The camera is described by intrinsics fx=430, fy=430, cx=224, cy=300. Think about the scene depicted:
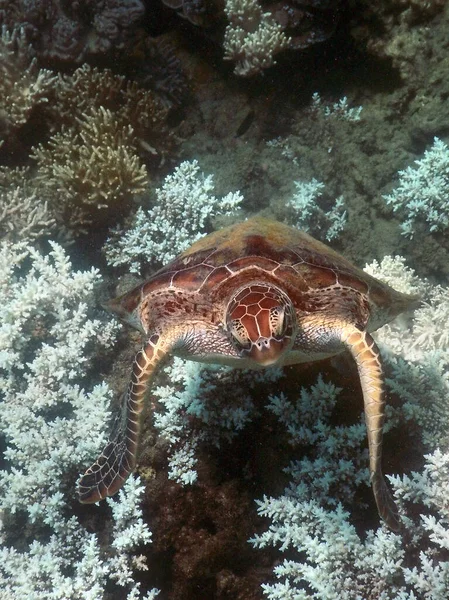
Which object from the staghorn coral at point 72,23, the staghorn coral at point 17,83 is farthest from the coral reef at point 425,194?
the staghorn coral at point 17,83

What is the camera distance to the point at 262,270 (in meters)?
2.17

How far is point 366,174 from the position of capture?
13.3 feet

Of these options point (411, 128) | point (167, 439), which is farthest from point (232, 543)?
point (411, 128)

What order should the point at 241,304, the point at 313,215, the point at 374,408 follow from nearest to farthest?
the point at 241,304, the point at 374,408, the point at 313,215

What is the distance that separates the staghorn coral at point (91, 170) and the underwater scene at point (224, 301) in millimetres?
23

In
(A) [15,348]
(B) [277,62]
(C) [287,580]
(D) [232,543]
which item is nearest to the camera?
(C) [287,580]

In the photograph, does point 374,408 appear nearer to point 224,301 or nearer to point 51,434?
point 224,301

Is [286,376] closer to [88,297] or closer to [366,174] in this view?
[88,297]

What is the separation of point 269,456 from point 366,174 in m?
2.78

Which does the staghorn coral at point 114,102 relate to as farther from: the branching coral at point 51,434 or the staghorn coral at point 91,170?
the branching coral at point 51,434

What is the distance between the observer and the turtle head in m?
1.75

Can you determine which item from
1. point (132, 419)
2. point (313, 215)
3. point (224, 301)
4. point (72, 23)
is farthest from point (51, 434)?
point (72, 23)

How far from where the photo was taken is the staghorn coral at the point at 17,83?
392 centimetres

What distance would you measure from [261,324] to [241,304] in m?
0.17
